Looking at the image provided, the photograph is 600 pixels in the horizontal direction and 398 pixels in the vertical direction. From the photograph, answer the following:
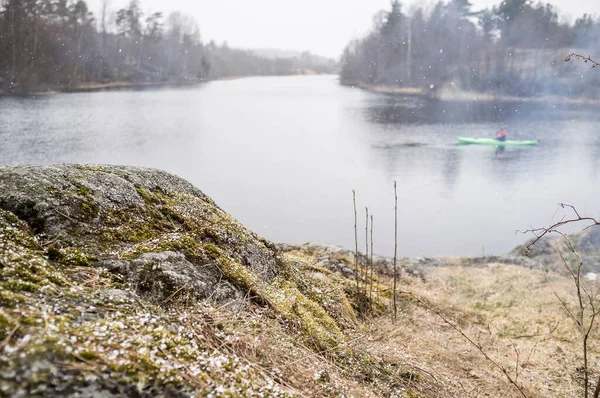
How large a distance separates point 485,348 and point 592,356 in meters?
2.00

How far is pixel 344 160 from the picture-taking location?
3089 cm

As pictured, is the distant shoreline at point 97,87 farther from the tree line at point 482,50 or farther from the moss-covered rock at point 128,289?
the moss-covered rock at point 128,289

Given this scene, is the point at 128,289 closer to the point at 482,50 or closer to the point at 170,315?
the point at 170,315

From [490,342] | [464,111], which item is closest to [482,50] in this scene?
[464,111]

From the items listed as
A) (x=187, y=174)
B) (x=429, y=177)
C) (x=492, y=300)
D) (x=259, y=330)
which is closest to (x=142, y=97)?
(x=187, y=174)

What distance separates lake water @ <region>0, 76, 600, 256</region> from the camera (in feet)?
67.2

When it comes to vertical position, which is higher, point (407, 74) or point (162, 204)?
point (407, 74)

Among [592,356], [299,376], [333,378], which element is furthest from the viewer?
[592,356]

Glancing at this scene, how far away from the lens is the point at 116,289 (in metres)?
2.35

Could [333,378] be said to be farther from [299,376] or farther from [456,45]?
[456,45]

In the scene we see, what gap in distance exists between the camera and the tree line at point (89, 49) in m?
55.5

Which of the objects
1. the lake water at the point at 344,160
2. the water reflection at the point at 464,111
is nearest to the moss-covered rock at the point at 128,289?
the lake water at the point at 344,160

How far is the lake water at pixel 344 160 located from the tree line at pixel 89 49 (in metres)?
10.3

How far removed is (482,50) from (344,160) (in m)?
59.0
